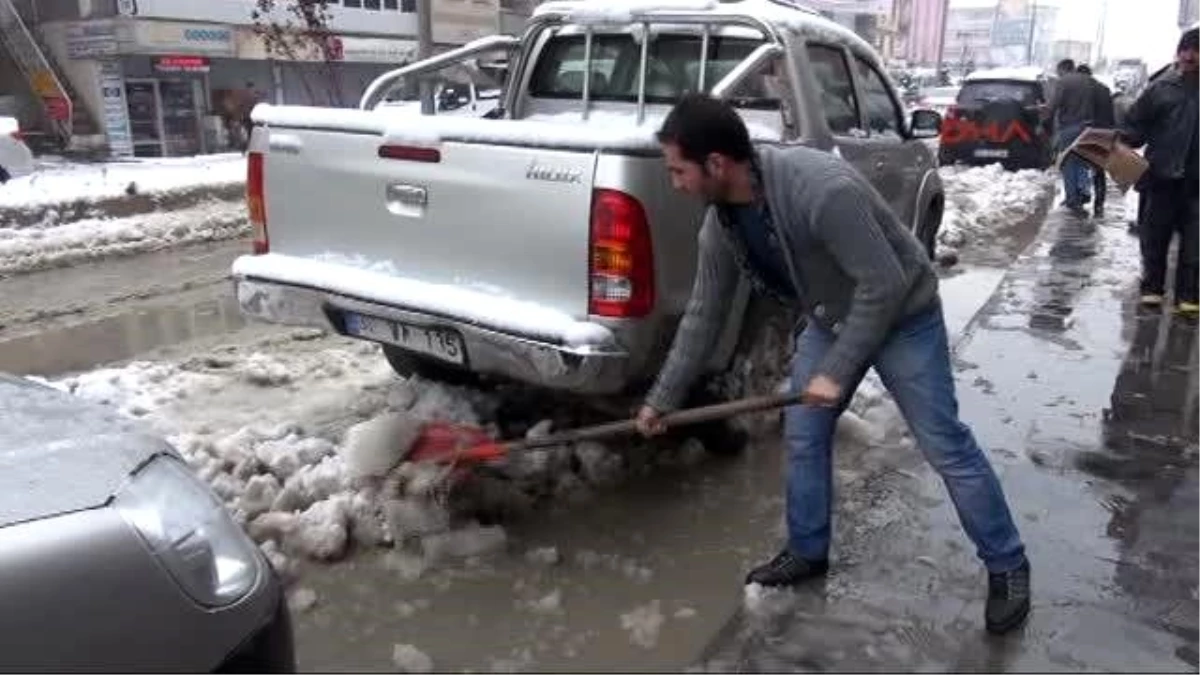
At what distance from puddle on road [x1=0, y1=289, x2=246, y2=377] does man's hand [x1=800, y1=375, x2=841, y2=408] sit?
15.4 ft

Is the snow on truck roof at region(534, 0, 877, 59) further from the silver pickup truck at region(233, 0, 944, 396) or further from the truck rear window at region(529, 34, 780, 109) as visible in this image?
the truck rear window at region(529, 34, 780, 109)

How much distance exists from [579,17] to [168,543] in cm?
419

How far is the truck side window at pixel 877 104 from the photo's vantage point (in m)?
6.25

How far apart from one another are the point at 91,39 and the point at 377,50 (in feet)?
30.6

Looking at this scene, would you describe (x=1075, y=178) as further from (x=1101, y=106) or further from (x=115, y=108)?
(x=115, y=108)

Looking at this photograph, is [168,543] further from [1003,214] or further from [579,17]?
[1003,214]

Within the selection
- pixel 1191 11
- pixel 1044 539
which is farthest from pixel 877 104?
pixel 1191 11

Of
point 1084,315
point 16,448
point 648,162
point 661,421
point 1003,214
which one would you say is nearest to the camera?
point 16,448

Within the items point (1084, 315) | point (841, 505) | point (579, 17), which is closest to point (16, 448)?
point (841, 505)

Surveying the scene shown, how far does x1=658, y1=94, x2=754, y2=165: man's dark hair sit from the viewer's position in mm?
2912

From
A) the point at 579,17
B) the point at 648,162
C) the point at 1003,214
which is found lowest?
the point at 1003,214

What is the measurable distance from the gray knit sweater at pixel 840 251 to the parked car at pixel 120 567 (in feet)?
5.33

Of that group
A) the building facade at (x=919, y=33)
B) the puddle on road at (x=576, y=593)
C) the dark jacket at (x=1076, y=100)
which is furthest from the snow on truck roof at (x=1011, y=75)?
the building facade at (x=919, y=33)

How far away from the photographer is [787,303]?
3.49m
